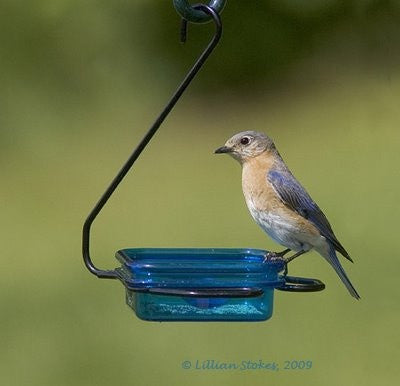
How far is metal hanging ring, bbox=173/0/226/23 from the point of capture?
3152 millimetres

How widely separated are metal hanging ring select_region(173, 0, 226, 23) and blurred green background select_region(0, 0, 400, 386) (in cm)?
374

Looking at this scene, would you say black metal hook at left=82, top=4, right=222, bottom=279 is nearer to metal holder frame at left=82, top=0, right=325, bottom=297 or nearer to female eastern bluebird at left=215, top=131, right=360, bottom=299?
metal holder frame at left=82, top=0, right=325, bottom=297

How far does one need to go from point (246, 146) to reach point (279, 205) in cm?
31

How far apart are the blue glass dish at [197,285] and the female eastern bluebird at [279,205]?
38 cm

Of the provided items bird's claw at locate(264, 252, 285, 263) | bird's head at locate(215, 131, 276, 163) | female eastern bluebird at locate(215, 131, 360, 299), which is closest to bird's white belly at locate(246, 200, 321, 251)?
female eastern bluebird at locate(215, 131, 360, 299)

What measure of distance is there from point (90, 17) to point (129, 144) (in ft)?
5.77

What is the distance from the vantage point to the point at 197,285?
3.13m

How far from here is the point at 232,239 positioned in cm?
871

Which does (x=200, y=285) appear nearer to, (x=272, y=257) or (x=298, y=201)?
(x=272, y=257)

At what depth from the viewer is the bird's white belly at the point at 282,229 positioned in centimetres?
388

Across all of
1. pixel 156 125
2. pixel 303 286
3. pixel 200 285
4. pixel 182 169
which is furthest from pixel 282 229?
pixel 182 169

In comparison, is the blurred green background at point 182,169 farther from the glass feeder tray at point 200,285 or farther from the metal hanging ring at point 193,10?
the metal hanging ring at point 193,10

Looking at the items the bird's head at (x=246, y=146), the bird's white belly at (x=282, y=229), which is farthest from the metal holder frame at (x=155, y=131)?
the bird's head at (x=246, y=146)

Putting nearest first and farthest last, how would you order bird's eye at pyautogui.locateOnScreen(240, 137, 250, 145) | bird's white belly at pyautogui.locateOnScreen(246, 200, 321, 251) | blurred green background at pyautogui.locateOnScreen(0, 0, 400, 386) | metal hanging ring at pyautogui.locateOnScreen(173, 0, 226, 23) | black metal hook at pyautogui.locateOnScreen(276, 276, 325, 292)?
metal hanging ring at pyautogui.locateOnScreen(173, 0, 226, 23), black metal hook at pyautogui.locateOnScreen(276, 276, 325, 292), bird's white belly at pyautogui.locateOnScreen(246, 200, 321, 251), bird's eye at pyautogui.locateOnScreen(240, 137, 250, 145), blurred green background at pyautogui.locateOnScreen(0, 0, 400, 386)
